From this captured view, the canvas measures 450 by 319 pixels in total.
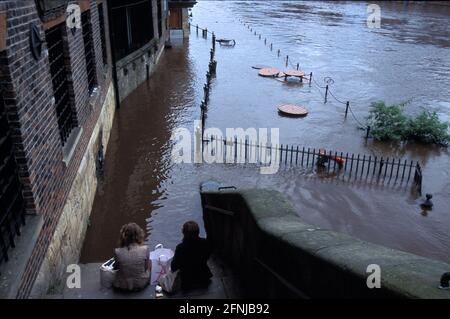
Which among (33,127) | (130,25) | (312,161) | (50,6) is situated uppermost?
(50,6)

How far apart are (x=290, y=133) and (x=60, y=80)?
28.9ft

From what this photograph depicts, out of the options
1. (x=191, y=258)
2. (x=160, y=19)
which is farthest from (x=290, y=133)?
(x=160, y=19)

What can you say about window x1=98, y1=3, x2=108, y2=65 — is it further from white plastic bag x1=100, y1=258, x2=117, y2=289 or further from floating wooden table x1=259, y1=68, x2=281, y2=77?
floating wooden table x1=259, y1=68, x2=281, y2=77

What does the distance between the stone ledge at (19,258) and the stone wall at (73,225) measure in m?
0.46

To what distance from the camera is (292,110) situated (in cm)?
1573

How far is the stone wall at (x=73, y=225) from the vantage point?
4.94 metres

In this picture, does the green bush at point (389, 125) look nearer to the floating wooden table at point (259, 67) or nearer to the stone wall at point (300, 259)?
the stone wall at point (300, 259)

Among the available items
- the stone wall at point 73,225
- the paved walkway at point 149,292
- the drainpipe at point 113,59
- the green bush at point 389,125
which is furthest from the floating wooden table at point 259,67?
the paved walkway at point 149,292

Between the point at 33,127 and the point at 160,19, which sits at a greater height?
the point at 160,19

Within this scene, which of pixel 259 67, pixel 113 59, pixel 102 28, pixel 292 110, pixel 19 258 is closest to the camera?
pixel 19 258

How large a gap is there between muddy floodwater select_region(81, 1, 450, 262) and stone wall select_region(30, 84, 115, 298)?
526 mm

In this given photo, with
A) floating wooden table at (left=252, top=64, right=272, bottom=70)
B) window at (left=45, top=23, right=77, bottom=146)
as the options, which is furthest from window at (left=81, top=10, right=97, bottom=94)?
floating wooden table at (left=252, top=64, right=272, bottom=70)

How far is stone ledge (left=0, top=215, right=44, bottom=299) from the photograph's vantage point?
11.9ft

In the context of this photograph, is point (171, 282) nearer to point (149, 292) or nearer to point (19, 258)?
point (149, 292)
